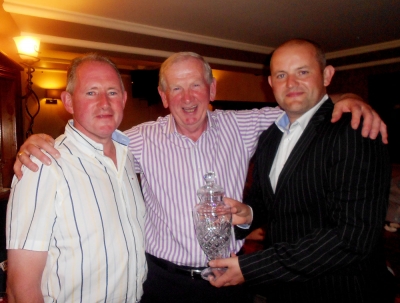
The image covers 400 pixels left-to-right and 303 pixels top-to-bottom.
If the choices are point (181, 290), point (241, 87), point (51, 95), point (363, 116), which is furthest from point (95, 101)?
point (51, 95)

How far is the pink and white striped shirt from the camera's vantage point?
A: 5.86 feet

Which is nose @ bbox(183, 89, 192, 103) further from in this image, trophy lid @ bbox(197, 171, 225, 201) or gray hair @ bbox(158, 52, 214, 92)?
trophy lid @ bbox(197, 171, 225, 201)

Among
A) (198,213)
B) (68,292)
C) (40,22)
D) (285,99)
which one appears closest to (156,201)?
(198,213)

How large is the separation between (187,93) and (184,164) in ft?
1.36

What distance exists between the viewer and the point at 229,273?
138 centimetres

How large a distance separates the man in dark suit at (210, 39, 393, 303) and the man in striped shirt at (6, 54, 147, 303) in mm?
433

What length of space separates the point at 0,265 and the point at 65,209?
1242mm

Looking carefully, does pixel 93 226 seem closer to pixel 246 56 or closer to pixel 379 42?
pixel 246 56

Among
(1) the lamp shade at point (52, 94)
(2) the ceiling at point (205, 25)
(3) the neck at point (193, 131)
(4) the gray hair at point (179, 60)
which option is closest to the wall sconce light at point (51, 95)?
(1) the lamp shade at point (52, 94)

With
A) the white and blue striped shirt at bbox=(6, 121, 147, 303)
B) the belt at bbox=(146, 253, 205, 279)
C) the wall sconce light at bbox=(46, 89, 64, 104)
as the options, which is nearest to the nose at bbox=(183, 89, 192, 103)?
the white and blue striped shirt at bbox=(6, 121, 147, 303)

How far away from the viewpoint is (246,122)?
2.03m

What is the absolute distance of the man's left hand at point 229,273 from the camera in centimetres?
137

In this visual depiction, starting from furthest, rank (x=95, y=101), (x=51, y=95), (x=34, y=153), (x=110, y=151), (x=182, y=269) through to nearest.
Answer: (x=51, y=95) < (x=182, y=269) < (x=110, y=151) < (x=95, y=101) < (x=34, y=153)

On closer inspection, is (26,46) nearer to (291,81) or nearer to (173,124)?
(173,124)
